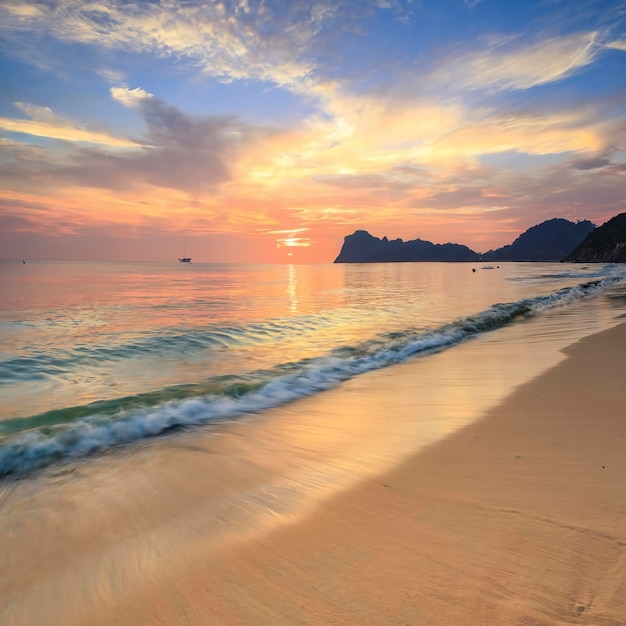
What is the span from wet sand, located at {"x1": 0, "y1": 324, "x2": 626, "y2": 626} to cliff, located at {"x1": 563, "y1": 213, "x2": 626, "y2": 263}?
17885 cm

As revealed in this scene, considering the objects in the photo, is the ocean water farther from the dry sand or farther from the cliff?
the cliff

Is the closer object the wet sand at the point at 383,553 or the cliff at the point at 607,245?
the wet sand at the point at 383,553

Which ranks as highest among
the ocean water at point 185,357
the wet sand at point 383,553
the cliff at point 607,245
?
the cliff at point 607,245

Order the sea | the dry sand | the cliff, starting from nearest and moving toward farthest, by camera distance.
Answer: the dry sand, the sea, the cliff

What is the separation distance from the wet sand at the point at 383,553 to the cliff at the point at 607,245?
17885 cm

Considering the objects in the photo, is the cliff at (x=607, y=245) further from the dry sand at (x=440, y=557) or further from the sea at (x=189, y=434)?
the dry sand at (x=440, y=557)

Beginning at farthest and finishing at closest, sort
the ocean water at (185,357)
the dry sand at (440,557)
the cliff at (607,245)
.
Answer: the cliff at (607,245)
the ocean water at (185,357)
the dry sand at (440,557)

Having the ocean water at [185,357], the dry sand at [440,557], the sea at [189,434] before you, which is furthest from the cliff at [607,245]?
the dry sand at [440,557]

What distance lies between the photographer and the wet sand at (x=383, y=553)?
1.99m

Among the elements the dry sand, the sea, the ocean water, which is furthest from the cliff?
the dry sand

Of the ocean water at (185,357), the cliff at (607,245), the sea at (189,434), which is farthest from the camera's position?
the cliff at (607,245)

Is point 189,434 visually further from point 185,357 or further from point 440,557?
point 185,357

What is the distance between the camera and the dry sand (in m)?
1.96

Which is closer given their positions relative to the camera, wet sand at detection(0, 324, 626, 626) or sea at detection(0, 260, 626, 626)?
wet sand at detection(0, 324, 626, 626)
